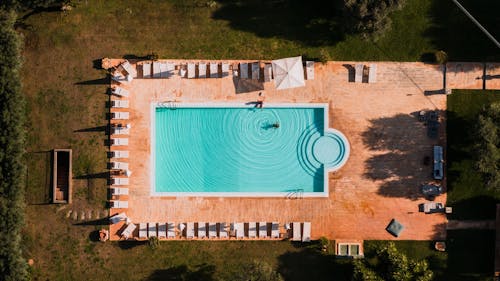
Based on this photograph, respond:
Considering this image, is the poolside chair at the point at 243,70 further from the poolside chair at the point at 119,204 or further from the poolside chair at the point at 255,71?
the poolside chair at the point at 119,204

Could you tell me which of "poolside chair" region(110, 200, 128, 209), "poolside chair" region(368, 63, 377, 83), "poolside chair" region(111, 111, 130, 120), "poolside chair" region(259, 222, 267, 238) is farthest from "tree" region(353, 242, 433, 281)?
"poolside chair" region(111, 111, 130, 120)

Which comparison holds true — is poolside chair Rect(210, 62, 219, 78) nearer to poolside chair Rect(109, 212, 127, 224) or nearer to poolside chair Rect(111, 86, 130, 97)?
poolside chair Rect(111, 86, 130, 97)

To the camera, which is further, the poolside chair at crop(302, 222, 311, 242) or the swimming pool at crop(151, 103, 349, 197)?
the swimming pool at crop(151, 103, 349, 197)

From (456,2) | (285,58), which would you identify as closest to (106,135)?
(285,58)

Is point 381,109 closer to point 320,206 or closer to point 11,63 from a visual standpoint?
point 320,206

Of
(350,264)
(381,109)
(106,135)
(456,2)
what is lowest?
(350,264)

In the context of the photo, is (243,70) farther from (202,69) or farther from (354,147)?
(354,147)

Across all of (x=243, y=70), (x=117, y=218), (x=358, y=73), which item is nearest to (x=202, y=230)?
(x=117, y=218)
